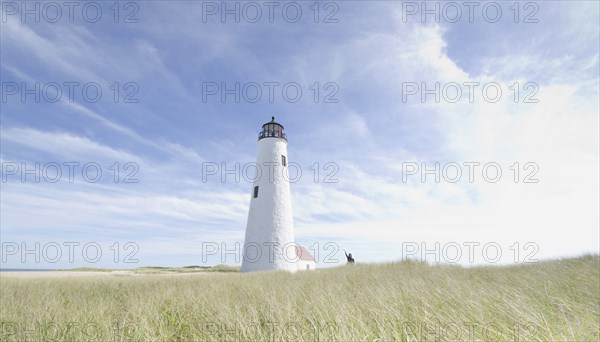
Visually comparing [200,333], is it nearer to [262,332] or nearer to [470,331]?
[262,332]

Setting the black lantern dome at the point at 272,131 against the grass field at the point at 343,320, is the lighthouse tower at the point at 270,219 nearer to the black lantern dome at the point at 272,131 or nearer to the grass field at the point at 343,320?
the black lantern dome at the point at 272,131

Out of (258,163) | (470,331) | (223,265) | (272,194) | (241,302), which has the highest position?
(258,163)

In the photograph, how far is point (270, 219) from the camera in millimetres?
17719

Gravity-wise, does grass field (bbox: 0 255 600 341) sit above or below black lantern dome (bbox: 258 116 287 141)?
below

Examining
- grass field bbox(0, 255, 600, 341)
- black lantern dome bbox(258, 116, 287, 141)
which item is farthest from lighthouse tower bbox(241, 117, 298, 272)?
grass field bbox(0, 255, 600, 341)

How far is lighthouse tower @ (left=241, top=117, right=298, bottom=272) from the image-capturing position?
1752 centimetres

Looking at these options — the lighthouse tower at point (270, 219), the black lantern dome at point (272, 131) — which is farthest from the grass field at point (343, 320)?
the black lantern dome at point (272, 131)

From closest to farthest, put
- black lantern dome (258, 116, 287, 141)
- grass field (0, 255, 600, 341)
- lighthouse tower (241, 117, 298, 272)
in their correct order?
grass field (0, 255, 600, 341)
lighthouse tower (241, 117, 298, 272)
black lantern dome (258, 116, 287, 141)

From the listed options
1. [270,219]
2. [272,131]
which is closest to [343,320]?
[270,219]

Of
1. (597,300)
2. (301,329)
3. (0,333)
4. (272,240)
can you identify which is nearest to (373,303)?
(301,329)

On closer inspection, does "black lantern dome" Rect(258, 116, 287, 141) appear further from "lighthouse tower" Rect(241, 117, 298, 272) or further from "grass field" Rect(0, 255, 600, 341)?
"grass field" Rect(0, 255, 600, 341)

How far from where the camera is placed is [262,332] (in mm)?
3699

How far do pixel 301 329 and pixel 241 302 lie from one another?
259 centimetres

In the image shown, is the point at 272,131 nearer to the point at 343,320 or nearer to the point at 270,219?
the point at 270,219
